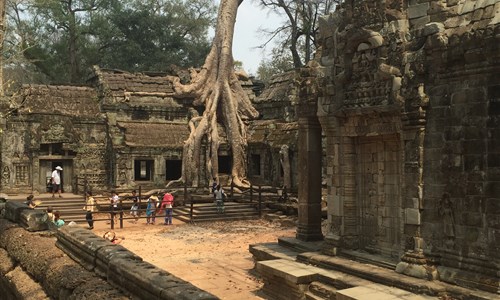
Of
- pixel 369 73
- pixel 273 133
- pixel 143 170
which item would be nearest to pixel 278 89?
pixel 273 133

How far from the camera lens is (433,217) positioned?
24.5ft

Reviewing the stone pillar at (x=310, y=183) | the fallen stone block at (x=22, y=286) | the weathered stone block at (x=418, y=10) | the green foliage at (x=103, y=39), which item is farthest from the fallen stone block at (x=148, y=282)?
the green foliage at (x=103, y=39)

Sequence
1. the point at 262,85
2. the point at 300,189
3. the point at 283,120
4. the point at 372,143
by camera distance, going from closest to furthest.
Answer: the point at 372,143
the point at 300,189
the point at 283,120
the point at 262,85

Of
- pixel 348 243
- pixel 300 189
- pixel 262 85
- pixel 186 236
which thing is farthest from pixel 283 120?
pixel 348 243

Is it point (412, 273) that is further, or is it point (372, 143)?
point (372, 143)

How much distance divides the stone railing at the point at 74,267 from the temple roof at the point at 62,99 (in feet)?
57.4

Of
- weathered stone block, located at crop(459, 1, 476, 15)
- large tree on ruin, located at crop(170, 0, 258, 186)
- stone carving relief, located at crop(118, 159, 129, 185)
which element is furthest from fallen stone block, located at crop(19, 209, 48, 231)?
large tree on ruin, located at crop(170, 0, 258, 186)

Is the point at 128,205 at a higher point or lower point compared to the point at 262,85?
lower

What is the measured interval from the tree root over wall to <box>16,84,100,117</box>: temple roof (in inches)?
682

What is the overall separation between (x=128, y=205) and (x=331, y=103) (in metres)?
15.0

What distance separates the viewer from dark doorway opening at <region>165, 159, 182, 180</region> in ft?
93.7

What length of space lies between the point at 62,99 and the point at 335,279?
2360 centimetres

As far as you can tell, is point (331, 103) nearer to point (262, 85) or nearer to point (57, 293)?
point (57, 293)

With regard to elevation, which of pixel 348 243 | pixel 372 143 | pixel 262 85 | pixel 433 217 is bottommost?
pixel 348 243
